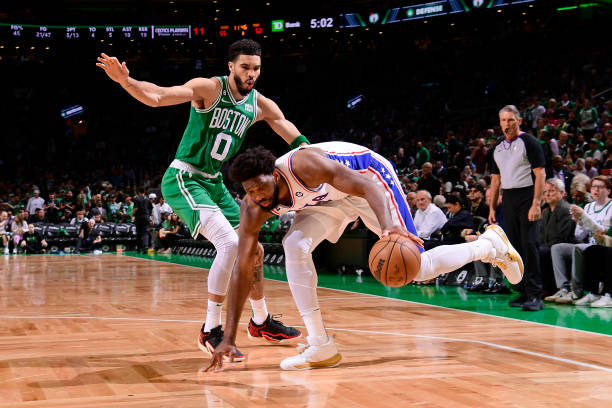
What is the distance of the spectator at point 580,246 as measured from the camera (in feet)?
21.4

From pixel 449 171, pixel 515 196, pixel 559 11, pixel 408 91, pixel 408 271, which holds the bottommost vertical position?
pixel 408 271

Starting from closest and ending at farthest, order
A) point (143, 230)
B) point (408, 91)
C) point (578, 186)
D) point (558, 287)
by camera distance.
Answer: point (558, 287) → point (578, 186) → point (143, 230) → point (408, 91)

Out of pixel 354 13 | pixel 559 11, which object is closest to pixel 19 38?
pixel 354 13

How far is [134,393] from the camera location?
3.11 meters

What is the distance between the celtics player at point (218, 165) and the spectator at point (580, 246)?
3390 millimetres

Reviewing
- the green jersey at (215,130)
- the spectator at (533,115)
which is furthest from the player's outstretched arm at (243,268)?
the spectator at (533,115)

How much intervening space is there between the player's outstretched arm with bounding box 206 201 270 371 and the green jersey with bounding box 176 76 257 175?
3.01 feet

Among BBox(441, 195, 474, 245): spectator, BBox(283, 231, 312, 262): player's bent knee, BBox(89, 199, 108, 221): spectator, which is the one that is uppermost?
BBox(89, 199, 108, 221): spectator

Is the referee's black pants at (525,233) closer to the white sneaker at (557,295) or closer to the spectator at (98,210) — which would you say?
the white sneaker at (557,295)

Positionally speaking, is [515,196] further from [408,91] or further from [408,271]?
[408,91]

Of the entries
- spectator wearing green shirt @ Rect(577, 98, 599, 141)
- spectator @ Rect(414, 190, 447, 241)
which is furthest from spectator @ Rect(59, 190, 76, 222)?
spectator wearing green shirt @ Rect(577, 98, 599, 141)

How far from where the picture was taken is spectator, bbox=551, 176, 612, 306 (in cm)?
653

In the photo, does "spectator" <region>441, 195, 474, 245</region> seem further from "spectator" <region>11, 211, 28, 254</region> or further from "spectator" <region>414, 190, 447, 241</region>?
"spectator" <region>11, 211, 28, 254</region>

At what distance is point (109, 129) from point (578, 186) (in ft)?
80.6
